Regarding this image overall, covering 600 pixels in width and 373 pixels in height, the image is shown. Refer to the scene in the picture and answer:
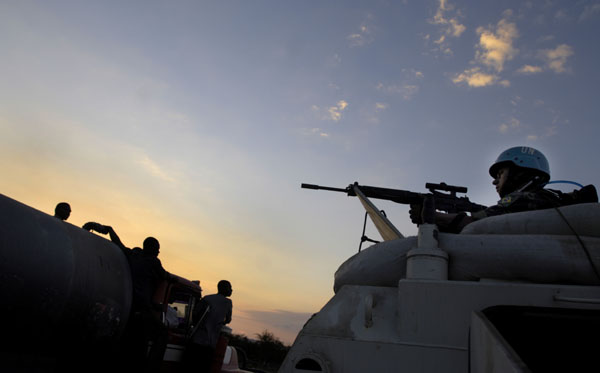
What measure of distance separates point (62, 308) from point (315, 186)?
6.01m

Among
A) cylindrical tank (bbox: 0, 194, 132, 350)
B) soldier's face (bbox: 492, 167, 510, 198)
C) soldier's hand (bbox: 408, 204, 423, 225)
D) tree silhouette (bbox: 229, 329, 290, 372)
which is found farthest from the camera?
tree silhouette (bbox: 229, 329, 290, 372)

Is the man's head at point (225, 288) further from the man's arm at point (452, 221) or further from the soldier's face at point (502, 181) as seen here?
the soldier's face at point (502, 181)

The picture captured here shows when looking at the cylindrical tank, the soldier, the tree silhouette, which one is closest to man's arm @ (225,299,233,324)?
the cylindrical tank

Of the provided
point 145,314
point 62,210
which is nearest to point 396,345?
point 145,314

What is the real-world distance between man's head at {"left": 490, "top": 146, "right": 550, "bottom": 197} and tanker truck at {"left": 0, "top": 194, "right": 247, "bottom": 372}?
3056 mm

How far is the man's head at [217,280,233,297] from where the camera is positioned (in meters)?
5.95

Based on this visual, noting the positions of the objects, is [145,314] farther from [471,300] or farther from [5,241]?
[471,300]

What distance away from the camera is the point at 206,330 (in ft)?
18.9

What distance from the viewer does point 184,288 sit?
243 inches

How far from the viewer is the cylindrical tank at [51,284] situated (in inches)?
Result: 79.7

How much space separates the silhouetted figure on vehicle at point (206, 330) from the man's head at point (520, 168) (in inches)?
156

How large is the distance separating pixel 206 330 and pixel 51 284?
12.7 feet

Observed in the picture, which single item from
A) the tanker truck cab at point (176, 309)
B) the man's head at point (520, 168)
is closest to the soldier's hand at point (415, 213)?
the man's head at point (520, 168)

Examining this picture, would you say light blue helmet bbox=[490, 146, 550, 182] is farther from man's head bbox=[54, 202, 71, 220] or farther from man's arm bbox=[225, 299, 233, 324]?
man's head bbox=[54, 202, 71, 220]
